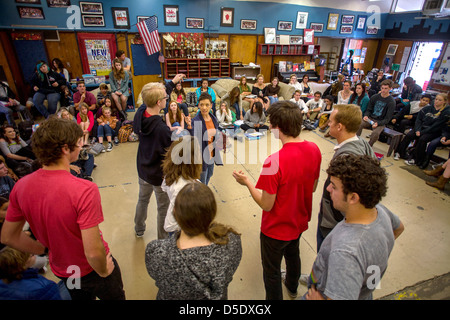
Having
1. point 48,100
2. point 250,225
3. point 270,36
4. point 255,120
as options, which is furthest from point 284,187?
point 270,36

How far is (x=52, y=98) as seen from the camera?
6145 mm

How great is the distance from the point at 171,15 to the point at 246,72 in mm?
3379

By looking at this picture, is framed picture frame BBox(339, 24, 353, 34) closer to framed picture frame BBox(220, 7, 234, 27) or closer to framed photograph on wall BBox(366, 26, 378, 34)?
framed photograph on wall BBox(366, 26, 378, 34)

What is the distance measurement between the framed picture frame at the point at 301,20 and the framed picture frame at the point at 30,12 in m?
8.73

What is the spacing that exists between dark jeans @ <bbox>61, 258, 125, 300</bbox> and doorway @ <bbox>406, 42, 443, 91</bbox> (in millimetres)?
12703

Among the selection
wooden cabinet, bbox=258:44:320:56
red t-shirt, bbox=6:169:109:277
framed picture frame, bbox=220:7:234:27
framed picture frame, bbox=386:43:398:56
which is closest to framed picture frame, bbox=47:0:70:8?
framed picture frame, bbox=220:7:234:27

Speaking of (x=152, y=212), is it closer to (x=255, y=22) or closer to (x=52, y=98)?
(x=52, y=98)

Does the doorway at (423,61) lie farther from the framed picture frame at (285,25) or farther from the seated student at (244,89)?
the seated student at (244,89)

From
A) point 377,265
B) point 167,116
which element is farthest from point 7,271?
point 167,116

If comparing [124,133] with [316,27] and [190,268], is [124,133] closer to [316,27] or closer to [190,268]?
[190,268]

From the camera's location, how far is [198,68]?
8.77 m

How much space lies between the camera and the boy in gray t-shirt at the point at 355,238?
1023mm

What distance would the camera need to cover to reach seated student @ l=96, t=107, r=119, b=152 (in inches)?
209
